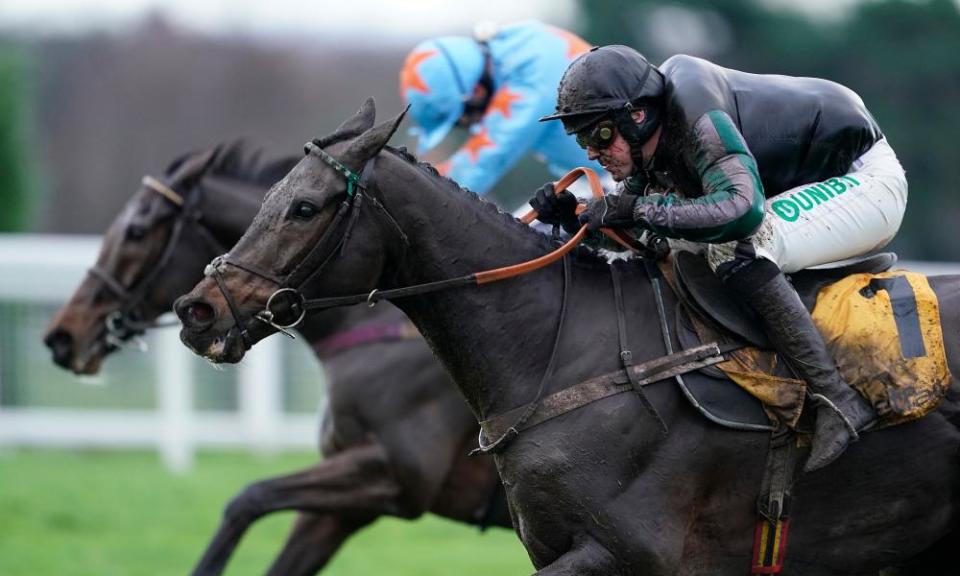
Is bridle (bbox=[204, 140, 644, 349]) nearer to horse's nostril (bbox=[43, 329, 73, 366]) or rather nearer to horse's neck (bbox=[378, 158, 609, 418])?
horse's neck (bbox=[378, 158, 609, 418])

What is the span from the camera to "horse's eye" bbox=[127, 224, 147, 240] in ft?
20.7

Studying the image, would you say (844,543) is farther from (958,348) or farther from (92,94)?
(92,94)

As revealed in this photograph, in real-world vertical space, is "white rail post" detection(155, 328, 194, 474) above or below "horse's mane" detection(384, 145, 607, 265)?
below

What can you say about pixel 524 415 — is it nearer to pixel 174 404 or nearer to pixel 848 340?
pixel 848 340

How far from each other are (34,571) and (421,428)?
9.59 ft

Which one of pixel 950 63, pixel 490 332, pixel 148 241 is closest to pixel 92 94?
pixel 950 63

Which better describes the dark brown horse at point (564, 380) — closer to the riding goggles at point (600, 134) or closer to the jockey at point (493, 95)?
the riding goggles at point (600, 134)

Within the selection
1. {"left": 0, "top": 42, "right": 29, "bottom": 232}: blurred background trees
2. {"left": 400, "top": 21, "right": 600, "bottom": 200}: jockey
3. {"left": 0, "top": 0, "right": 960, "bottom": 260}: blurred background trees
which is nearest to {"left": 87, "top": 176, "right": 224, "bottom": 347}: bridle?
{"left": 400, "top": 21, "right": 600, "bottom": 200}: jockey

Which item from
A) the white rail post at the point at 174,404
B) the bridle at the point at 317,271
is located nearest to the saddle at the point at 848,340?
the bridle at the point at 317,271

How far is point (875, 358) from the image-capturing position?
4.08 meters

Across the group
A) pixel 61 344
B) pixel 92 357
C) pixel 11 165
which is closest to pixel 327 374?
pixel 92 357

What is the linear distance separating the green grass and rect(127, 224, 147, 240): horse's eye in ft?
7.23

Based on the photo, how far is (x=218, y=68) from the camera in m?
35.0

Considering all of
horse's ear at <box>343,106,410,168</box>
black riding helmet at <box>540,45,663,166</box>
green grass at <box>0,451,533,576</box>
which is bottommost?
green grass at <box>0,451,533,576</box>
